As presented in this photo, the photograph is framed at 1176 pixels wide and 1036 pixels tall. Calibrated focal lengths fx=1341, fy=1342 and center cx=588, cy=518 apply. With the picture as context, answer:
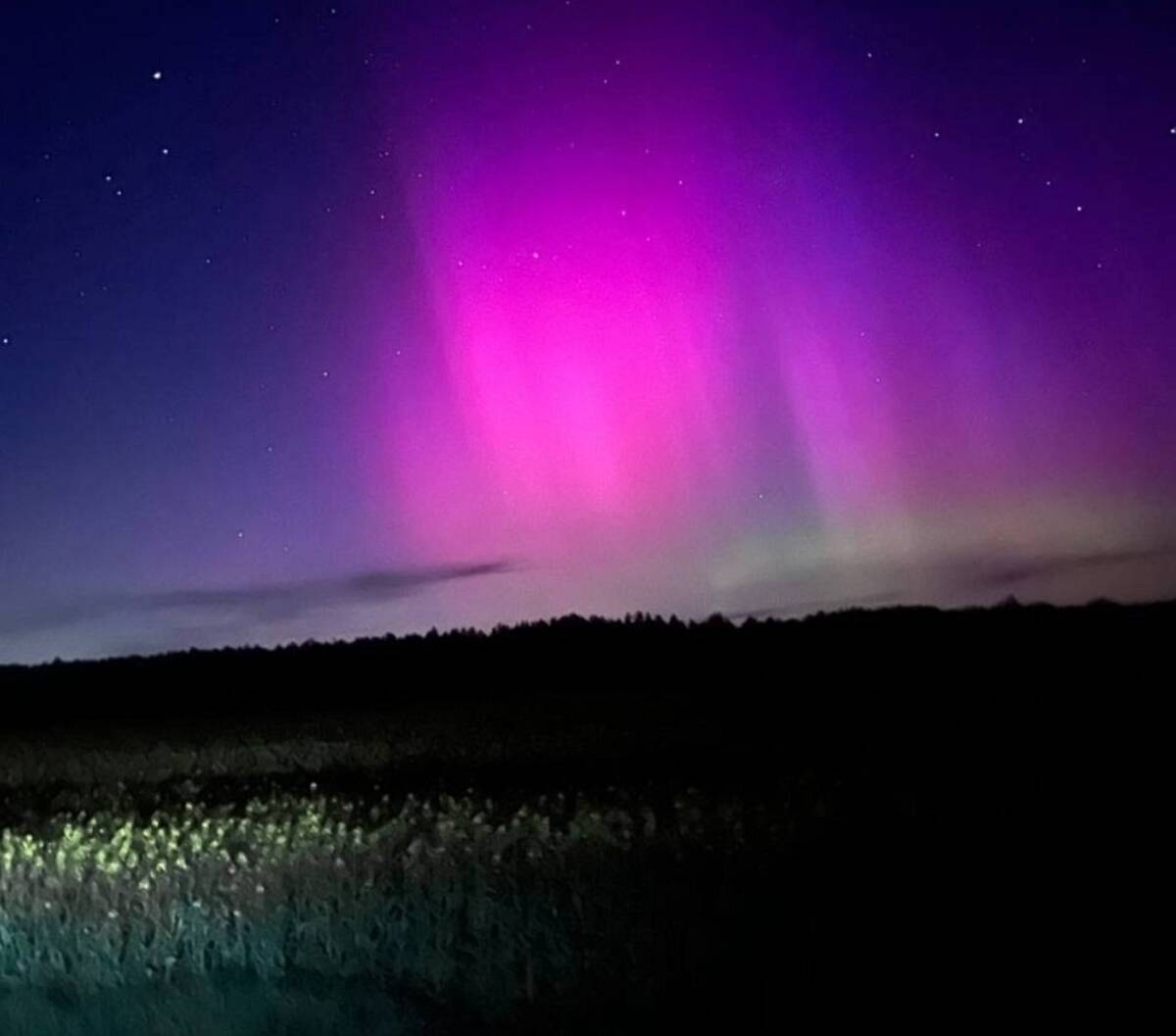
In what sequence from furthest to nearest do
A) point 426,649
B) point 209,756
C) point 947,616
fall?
point 426,649 < point 947,616 < point 209,756

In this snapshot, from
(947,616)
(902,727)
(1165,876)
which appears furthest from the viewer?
(947,616)

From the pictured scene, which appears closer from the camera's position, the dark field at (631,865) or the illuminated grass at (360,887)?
the dark field at (631,865)

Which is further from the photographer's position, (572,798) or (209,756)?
(209,756)

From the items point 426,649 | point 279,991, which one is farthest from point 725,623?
point 279,991

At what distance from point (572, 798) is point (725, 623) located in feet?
6.27

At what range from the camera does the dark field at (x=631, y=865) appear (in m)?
4.18

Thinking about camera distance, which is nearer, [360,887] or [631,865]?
[631,865]

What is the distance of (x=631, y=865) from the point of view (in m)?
4.30

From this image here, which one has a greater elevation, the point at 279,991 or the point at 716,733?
the point at 716,733

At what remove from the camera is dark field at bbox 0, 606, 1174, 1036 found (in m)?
4.18

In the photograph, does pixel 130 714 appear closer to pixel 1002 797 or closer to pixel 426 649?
pixel 426 649

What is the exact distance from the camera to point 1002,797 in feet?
13.7

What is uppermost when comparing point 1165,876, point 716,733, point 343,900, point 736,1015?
point 716,733

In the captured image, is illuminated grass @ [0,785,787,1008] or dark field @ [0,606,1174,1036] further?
illuminated grass @ [0,785,787,1008]
